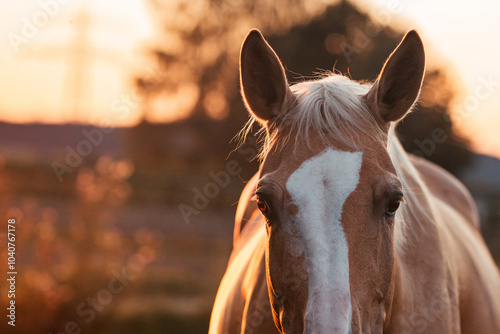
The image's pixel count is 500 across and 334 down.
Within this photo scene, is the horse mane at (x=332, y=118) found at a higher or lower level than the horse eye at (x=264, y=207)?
higher

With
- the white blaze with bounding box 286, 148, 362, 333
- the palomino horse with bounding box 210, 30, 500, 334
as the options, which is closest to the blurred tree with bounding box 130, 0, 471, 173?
the palomino horse with bounding box 210, 30, 500, 334

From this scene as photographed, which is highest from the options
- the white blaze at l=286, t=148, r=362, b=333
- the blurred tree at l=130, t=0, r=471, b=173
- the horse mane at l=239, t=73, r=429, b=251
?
the blurred tree at l=130, t=0, r=471, b=173

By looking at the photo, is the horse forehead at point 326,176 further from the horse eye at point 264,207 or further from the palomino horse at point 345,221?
the horse eye at point 264,207

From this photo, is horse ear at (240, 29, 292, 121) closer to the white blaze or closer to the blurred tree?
the white blaze

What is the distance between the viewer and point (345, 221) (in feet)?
6.36

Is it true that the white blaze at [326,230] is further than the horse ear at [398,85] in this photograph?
No

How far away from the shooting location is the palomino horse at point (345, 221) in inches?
75.7

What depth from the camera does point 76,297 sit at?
6.91 meters

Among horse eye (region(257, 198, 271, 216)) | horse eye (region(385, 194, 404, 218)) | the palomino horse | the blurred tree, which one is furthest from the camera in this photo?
the blurred tree

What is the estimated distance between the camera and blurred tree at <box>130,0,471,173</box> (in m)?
15.4

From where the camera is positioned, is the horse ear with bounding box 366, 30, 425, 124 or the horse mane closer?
the horse mane

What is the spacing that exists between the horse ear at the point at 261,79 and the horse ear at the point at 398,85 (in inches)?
16.9

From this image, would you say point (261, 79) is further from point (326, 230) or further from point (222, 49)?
point (222, 49)

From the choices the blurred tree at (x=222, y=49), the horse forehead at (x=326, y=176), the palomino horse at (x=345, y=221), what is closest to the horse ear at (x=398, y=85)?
the palomino horse at (x=345, y=221)
